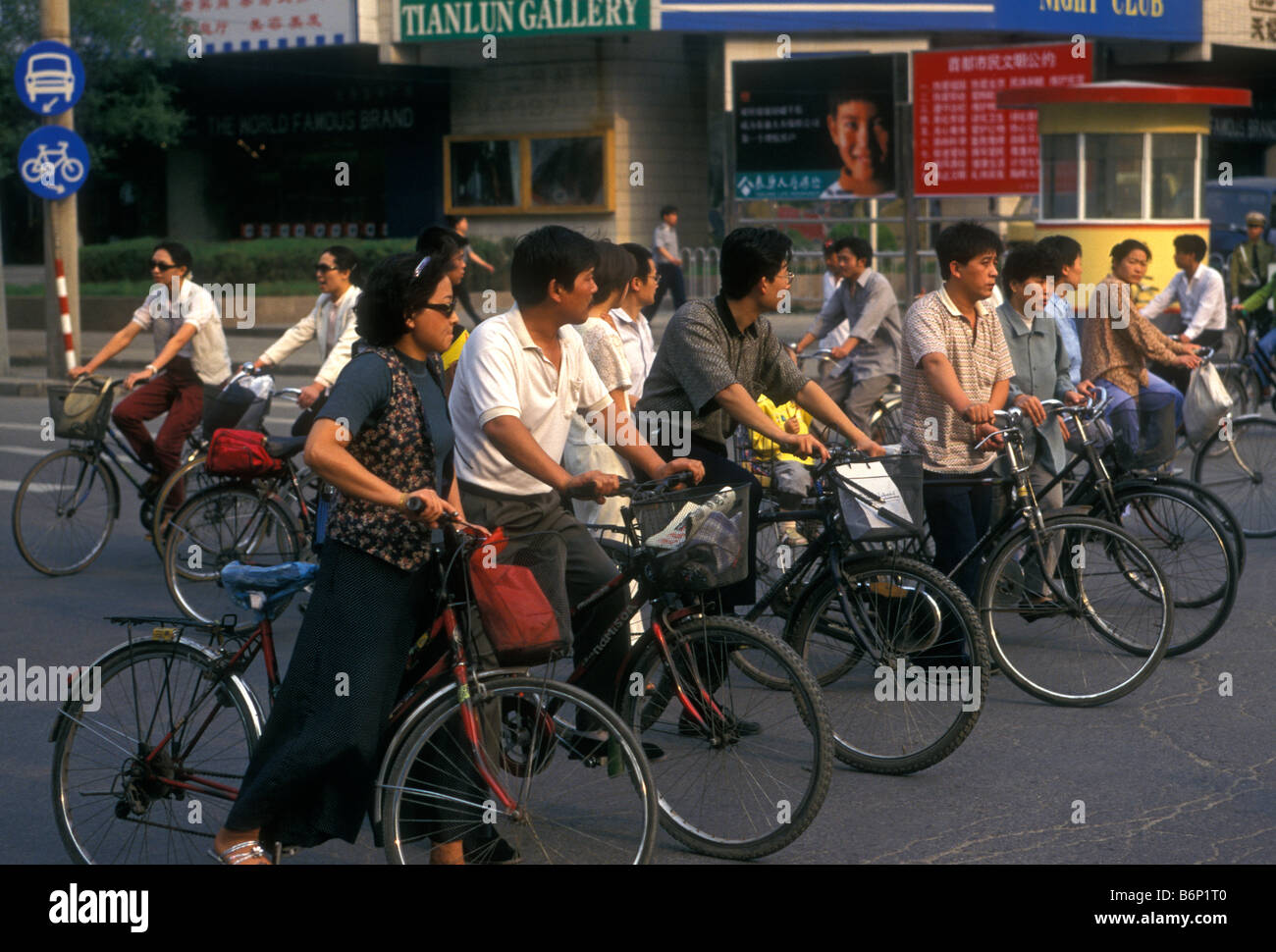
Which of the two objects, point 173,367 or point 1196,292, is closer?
point 173,367

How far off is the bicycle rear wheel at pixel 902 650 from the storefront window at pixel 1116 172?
14.6 meters

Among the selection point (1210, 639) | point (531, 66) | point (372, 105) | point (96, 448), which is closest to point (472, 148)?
point (531, 66)

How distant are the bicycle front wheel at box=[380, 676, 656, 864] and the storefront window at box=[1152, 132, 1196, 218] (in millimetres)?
16071

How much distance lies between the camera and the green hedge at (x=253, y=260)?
2598 cm

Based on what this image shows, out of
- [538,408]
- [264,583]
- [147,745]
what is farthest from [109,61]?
[264,583]

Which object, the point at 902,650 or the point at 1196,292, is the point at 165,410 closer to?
the point at 902,650

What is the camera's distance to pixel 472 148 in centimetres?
3159

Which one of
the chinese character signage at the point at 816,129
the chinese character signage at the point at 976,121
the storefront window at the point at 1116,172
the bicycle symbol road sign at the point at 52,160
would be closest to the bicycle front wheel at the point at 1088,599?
the bicycle symbol road sign at the point at 52,160

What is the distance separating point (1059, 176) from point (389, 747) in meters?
16.5

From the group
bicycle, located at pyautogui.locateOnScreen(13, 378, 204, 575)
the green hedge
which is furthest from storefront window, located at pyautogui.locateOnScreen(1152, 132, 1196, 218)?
bicycle, located at pyautogui.locateOnScreen(13, 378, 204, 575)

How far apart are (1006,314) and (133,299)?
19.0m

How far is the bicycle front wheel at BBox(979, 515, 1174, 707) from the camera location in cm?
613

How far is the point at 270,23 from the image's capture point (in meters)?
30.0

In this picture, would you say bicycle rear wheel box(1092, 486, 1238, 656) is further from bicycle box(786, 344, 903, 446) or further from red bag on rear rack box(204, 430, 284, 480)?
bicycle box(786, 344, 903, 446)
